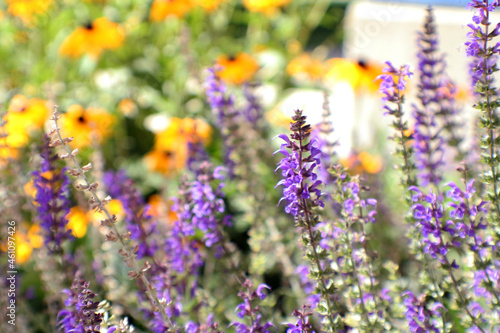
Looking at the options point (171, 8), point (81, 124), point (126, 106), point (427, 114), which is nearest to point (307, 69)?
point (171, 8)

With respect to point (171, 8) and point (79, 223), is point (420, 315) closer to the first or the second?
point (79, 223)

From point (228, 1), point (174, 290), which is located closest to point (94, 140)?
point (174, 290)

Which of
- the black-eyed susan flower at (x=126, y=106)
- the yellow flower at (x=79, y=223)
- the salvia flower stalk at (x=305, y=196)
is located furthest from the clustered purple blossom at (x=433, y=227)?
the black-eyed susan flower at (x=126, y=106)

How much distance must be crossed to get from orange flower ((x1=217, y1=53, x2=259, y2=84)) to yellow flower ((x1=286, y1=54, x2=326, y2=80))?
641 millimetres

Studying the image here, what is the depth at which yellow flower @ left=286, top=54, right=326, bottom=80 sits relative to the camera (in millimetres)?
4980

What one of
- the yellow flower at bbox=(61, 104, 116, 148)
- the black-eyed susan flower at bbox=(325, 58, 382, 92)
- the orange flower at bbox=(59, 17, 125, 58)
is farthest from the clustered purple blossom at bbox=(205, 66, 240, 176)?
the orange flower at bbox=(59, 17, 125, 58)

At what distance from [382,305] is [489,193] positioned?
559 millimetres

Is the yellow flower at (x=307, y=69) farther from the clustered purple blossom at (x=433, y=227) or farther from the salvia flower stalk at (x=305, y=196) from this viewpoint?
the salvia flower stalk at (x=305, y=196)

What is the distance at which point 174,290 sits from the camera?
232 cm

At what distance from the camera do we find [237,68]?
4.36 m

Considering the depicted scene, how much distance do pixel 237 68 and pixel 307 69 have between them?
0.89 meters

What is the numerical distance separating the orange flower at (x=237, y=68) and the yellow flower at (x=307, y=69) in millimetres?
641

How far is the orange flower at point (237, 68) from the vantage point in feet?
14.1

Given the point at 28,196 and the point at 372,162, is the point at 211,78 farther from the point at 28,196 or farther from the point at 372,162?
the point at 372,162
